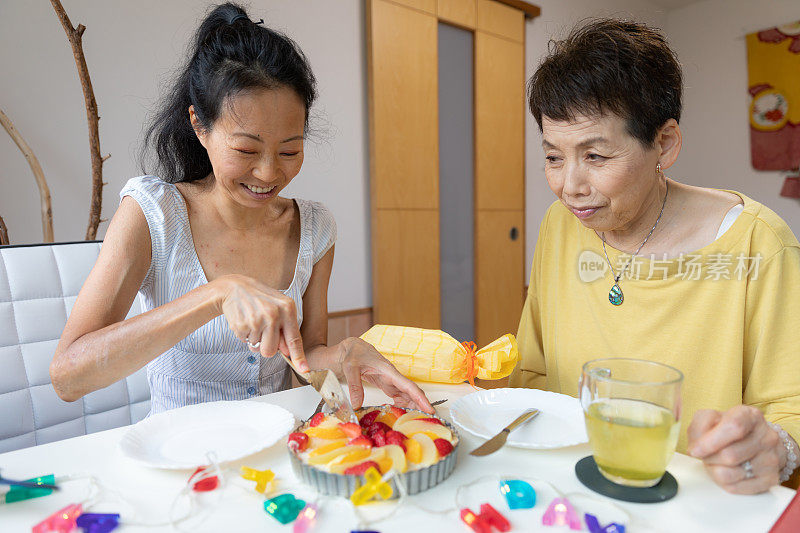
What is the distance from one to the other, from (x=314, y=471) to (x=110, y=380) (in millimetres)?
598

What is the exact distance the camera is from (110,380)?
107 cm

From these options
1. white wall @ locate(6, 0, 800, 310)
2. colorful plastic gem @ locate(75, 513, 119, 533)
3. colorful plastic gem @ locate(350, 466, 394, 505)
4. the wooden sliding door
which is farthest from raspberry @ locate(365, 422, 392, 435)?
the wooden sliding door

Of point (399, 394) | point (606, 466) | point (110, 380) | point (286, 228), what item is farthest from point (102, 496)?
point (286, 228)

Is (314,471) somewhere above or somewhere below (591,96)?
below

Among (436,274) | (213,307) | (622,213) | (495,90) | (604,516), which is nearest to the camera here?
(604,516)

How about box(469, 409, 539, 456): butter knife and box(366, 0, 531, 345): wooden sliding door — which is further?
box(366, 0, 531, 345): wooden sliding door

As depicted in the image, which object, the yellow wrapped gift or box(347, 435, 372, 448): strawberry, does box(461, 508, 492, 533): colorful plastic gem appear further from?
the yellow wrapped gift

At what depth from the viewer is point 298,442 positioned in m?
0.74

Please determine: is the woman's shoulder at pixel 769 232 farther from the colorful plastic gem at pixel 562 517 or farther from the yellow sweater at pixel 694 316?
the colorful plastic gem at pixel 562 517

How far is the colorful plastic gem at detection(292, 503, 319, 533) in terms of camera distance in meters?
0.62

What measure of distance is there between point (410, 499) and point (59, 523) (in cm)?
40

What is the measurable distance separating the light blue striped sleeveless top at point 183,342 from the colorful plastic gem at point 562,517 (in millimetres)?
864

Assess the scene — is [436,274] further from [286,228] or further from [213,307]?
[213,307]

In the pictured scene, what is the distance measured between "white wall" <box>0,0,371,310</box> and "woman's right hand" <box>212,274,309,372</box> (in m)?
1.54
